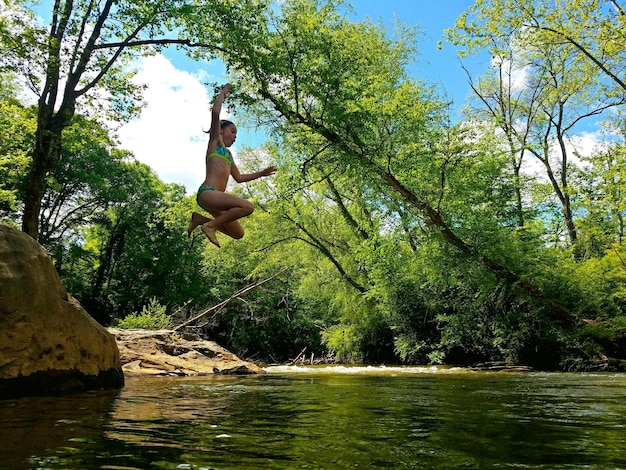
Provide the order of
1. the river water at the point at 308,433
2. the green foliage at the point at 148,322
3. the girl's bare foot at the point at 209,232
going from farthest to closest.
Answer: the green foliage at the point at 148,322
the girl's bare foot at the point at 209,232
the river water at the point at 308,433

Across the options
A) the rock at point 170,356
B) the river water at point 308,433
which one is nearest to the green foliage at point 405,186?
the rock at point 170,356

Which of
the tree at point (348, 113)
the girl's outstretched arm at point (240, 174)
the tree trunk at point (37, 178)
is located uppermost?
the tree at point (348, 113)

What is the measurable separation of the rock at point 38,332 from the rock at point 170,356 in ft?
9.38

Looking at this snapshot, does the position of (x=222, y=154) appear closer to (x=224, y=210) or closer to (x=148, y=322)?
(x=224, y=210)

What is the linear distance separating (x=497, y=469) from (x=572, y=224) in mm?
21750

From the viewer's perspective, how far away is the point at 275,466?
6.45 ft

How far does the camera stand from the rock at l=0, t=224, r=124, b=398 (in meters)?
4.79

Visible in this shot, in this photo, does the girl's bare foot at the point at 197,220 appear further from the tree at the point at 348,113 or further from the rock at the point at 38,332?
the tree at the point at 348,113

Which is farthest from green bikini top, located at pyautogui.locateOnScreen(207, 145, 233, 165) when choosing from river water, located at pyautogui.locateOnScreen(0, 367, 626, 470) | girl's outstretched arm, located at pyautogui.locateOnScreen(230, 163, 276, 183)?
river water, located at pyautogui.locateOnScreen(0, 367, 626, 470)

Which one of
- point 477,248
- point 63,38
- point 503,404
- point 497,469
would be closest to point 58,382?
point 503,404

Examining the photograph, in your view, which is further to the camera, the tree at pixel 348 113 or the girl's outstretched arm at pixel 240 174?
the tree at pixel 348 113

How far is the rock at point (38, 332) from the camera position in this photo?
4793 mm

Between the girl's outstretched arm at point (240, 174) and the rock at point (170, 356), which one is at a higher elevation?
the girl's outstretched arm at point (240, 174)

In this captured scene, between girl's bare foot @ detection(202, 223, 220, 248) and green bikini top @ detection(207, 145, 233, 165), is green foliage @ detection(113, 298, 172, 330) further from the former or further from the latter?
green bikini top @ detection(207, 145, 233, 165)
